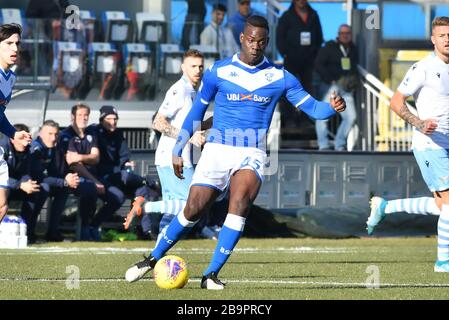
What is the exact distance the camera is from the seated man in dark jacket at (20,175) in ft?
59.0

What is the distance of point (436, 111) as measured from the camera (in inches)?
507

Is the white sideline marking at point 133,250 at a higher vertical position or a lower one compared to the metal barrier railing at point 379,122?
lower

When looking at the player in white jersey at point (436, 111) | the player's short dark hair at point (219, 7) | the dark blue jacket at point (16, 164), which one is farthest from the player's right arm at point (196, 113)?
the player's short dark hair at point (219, 7)

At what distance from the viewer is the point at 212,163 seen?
35.4 ft

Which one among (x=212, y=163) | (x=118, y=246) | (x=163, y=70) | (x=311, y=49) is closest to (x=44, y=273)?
(x=212, y=163)

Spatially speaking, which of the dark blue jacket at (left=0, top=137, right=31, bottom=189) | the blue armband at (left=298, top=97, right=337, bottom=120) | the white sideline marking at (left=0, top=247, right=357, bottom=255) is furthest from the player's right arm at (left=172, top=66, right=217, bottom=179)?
the dark blue jacket at (left=0, top=137, right=31, bottom=189)

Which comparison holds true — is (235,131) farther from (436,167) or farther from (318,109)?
(436,167)

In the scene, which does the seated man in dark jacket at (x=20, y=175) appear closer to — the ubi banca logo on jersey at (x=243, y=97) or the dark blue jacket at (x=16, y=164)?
the dark blue jacket at (x=16, y=164)

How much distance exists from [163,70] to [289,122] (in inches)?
110

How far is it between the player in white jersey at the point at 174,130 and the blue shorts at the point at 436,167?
108 inches

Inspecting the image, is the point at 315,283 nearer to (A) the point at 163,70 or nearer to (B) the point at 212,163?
(B) the point at 212,163

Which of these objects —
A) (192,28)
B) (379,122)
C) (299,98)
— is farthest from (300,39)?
(299,98)

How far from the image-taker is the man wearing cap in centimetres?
1942

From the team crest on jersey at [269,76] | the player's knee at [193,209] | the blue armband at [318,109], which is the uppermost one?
the team crest on jersey at [269,76]
